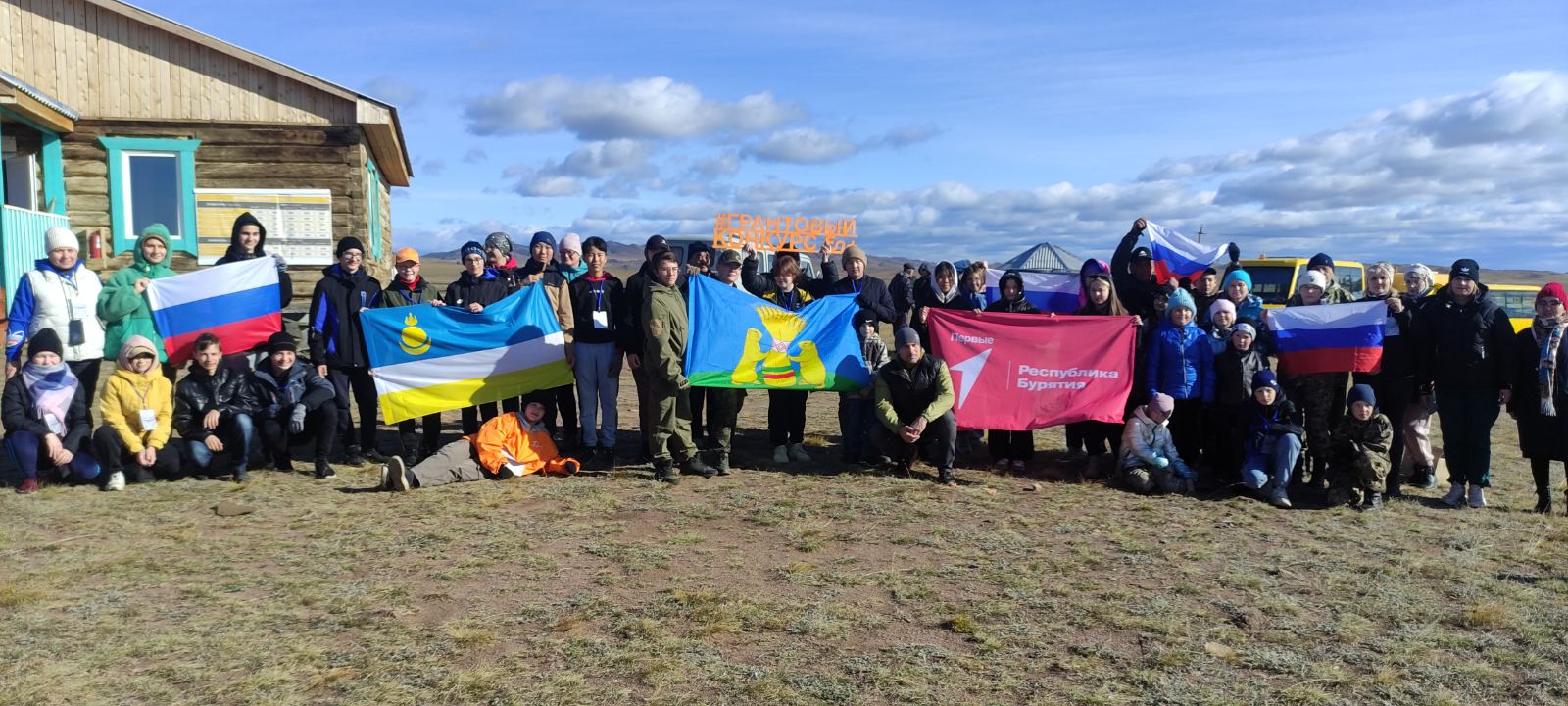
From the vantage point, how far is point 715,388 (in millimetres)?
8656

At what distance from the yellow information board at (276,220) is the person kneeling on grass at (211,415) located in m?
6.93

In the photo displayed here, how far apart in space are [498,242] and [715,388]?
2958 millimetres

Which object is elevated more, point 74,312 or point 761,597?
point 74,312

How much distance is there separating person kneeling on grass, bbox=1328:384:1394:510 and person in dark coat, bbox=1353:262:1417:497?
374 millimetres

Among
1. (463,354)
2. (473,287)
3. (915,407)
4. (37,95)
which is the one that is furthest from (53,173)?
(915,407)

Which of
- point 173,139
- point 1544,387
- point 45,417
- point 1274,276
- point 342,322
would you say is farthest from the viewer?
point 1274,276

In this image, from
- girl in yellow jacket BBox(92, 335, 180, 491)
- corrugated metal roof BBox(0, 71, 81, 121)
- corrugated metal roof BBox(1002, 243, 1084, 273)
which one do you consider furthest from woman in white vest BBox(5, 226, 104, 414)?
corrugated metal roof BBox(1002, 243, 1084, 273)

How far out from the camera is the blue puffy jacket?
8.17 meters

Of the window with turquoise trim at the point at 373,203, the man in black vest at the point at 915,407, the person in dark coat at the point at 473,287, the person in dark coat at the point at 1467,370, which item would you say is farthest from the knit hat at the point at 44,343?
the person in dark coat at the point at 1467,370

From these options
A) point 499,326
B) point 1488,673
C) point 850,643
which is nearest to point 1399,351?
point 1488,673

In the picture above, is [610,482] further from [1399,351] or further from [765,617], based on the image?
[1399,351]

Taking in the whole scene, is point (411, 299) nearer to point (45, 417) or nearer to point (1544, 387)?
point (45, 417)

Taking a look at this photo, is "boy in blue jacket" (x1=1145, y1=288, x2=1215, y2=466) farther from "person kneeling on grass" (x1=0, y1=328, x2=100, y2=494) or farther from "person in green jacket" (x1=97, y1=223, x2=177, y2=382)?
"person kneeling on grass" (x1=0, y1=328, x2=100, y2=494)

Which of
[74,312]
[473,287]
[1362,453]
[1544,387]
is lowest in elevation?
[1362,453]
